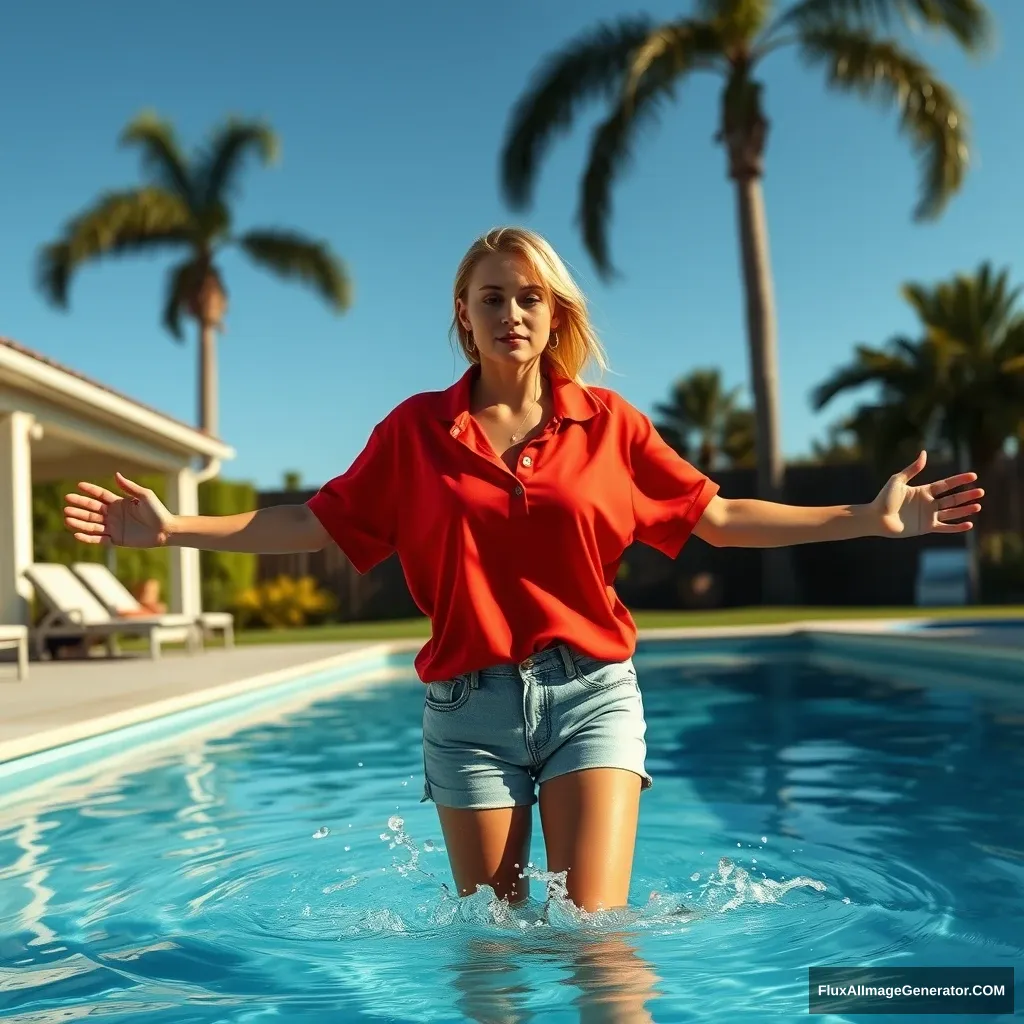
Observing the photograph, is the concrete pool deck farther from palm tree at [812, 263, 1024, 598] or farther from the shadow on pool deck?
palm tree at [812, 263, 1024, 598]

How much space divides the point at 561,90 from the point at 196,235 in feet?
31.9

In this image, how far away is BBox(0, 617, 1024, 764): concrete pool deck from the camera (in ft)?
22.4

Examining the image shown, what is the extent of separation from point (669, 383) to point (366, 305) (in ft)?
57.5

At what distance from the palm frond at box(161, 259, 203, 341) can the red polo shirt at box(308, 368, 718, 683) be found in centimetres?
2627

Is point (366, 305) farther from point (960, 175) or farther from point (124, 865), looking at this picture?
point (124, 865)

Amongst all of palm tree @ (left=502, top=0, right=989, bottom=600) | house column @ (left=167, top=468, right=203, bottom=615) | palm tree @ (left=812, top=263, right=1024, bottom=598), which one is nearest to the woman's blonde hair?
house column @ (left=167, top=468, right=203, bottom=615)

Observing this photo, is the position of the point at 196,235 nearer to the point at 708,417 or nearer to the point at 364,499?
the point at 708,417

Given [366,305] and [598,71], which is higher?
[598,71]

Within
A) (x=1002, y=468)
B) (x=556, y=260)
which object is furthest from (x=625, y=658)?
(x=1002, y=468)

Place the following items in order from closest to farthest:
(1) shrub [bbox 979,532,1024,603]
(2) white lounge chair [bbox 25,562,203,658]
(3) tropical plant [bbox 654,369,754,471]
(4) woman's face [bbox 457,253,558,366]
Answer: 1. (4) woman's face [bbox 457,253,558,366]
2. (2) white lounge chair [bbox 25,562,203,658]
3. (1) shrub [bbox 979,532,1024,603]
4. (3) tropical plant [bbox 654,369,754,471]

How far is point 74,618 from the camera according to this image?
40.9ft

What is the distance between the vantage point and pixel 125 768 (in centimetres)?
671

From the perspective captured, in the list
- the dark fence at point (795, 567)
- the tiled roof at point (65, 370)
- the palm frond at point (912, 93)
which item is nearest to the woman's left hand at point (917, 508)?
the tiled roof at point (65, 370)

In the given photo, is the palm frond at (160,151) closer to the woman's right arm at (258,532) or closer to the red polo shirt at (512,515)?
the woman's right arm at (258,532)
